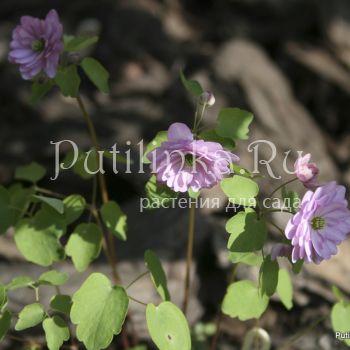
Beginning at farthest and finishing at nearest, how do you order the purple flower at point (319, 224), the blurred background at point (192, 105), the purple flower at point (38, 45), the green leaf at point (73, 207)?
the blurred background at point (192, 105)
the green leaf at point (73, 207)
the purple flower at point (38, 45)
the purple flower at point (319, 224)

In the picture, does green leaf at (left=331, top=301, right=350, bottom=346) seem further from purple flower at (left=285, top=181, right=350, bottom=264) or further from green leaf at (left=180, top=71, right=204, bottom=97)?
green leaf at (left=180, top=71, right=204, bottom=97)

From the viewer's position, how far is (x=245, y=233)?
4.91 ft

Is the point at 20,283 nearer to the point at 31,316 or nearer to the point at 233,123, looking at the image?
the point at 31,316

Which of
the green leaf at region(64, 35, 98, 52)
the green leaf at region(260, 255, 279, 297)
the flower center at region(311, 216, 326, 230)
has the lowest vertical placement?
the green leaf at region(260, 255, 279, 297)

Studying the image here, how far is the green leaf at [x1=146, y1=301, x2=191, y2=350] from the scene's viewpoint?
5.02 ft

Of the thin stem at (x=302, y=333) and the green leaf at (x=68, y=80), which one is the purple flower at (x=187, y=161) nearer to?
the green leaf at (x=68, y=80)

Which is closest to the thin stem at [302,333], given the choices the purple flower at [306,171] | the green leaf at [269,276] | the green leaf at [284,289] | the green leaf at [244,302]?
the green leaf at [284,289]

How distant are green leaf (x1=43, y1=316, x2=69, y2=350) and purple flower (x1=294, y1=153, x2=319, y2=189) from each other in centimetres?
68

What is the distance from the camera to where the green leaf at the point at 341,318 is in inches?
70.0

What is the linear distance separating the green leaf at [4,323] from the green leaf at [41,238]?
0.21 metres

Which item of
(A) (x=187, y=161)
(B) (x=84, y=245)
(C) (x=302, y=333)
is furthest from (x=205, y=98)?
(C) (x=302, y=333)

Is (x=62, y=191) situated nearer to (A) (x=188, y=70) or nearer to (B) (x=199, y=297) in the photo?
(B) (x=199, y=297)

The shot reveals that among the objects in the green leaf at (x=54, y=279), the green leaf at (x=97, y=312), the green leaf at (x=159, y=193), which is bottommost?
the green leaf at (x=54, y=279)

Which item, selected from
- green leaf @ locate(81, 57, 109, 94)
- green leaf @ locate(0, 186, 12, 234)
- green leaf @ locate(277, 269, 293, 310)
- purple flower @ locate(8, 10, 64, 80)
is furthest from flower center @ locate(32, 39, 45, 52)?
green leaf @ locate(277, 269, 293, 310)
